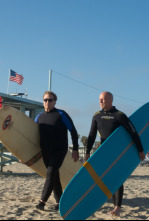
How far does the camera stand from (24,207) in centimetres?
396

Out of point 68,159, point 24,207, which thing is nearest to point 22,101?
point 68,159

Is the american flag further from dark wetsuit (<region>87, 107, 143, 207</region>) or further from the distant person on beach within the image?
dark wetsuit (<region>87, 107, 143, 207</region>)

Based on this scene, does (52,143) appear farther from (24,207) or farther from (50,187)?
(24,207)

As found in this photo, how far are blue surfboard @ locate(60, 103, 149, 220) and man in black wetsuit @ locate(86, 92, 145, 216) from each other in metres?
0.09

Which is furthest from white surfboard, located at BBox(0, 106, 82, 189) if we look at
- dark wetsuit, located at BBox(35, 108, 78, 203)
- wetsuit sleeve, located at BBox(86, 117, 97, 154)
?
wetsuit sleeve, located at BBox(86, 117, 97, 154)

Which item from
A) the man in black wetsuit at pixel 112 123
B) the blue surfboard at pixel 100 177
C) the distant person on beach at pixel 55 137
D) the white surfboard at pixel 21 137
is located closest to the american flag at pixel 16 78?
the white surfboard at pixel 21 137

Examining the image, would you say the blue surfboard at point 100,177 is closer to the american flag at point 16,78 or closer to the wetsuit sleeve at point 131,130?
the wetsuit sleeve at point 131,130

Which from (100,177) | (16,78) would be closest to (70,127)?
(100,177)

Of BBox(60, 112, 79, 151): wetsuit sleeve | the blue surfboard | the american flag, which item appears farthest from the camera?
the american flag

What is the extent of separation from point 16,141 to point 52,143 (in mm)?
980

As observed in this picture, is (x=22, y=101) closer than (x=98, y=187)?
No

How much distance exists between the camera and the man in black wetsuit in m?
3.65

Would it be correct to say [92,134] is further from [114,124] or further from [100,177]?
[100,177]

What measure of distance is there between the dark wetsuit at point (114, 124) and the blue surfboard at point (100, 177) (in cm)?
9
